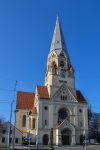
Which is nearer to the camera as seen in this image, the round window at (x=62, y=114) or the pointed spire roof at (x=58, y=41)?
the round window at (x=62, y=114)

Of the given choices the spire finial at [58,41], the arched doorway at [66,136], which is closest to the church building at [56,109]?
the arched doorway at [66,136]

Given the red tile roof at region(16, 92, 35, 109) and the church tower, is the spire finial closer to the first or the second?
the church tower

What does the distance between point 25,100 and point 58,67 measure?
14.4 meters

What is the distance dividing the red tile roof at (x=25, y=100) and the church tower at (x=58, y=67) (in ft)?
22.0

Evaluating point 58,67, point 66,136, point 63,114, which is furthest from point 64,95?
point 66,136

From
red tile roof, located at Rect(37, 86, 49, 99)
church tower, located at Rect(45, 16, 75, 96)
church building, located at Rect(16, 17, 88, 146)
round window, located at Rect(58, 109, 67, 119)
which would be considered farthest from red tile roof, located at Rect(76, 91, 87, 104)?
red tile roof, located at Rect(37, 86, 49, 99)

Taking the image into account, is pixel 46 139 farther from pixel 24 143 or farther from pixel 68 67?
pixel 68 67

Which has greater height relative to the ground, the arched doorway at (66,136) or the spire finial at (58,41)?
the spire finial at (58,41)

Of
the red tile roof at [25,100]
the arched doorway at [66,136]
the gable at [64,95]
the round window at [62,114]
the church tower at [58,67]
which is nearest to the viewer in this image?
the arched doorway at [66,136]

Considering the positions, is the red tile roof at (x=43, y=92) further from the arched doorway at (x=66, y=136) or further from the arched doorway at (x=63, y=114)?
the arched doorway at (x=66, y=136)

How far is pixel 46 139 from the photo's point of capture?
63719mm

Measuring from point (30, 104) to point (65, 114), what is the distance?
11.8m

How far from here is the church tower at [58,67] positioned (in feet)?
231

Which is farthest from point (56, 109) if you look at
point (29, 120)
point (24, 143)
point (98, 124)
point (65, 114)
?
point (98, 124)
